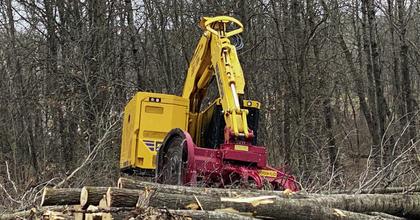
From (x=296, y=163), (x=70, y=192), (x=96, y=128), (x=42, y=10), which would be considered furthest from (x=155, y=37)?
(x=70, y=192)

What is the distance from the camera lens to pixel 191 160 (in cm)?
841

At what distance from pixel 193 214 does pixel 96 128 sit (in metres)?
11.0

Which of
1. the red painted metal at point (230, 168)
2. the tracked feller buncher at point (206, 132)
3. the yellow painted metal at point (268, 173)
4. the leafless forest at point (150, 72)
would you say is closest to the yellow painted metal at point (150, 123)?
the tracked feller buncher at point (206, 132)

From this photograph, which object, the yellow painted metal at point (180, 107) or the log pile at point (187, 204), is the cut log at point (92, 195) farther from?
the yellow painted metal at point (180, 107)

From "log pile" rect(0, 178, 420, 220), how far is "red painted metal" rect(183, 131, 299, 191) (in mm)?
1778

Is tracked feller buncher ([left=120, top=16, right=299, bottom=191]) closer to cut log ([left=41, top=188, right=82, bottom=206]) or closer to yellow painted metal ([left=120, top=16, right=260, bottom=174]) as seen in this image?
yellow painted metal ([left=120, top=16, right=260, bottom=174])

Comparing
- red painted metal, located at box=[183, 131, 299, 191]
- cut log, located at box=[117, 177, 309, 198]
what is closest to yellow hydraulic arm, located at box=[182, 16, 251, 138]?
red painted metal, located at box=[183, 131, 299, 191]

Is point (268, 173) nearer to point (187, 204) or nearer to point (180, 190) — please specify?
point (180, 190)

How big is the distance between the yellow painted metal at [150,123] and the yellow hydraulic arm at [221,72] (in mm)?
538

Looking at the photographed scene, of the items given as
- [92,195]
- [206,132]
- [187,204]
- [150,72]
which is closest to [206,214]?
[187,204]

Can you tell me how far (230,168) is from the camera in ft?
27.7

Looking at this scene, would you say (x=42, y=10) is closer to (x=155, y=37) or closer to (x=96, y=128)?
(x=155, y=37)

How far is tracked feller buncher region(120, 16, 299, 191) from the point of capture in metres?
8.45

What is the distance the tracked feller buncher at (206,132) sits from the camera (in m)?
8.45
